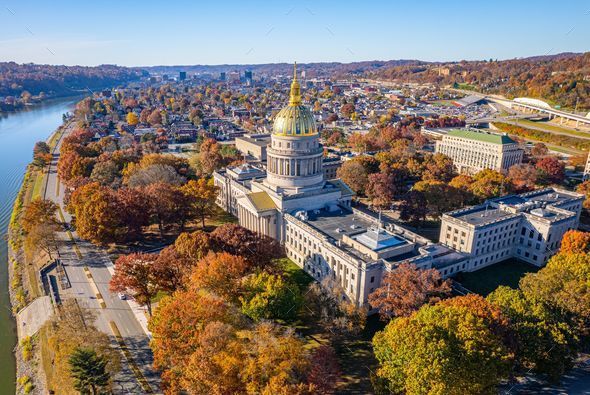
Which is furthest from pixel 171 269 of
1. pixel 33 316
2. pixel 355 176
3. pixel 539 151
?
pixel 539 151

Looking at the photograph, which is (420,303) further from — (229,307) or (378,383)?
(229,307)

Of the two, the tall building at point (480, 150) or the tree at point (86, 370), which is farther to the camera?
the tall building at point (480, 150)

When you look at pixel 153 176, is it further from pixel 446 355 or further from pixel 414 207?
pixel 446 355

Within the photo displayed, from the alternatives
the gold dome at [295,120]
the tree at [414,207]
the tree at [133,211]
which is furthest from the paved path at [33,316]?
the tree at [414,207]

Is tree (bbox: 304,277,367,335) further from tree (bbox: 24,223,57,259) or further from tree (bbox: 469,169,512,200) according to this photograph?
tree (bbox: 469,169,512,200)

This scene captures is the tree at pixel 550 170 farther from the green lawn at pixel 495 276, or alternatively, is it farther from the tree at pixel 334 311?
the tree at pixel 334 311

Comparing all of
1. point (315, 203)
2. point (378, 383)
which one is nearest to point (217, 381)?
point (378, 383)
